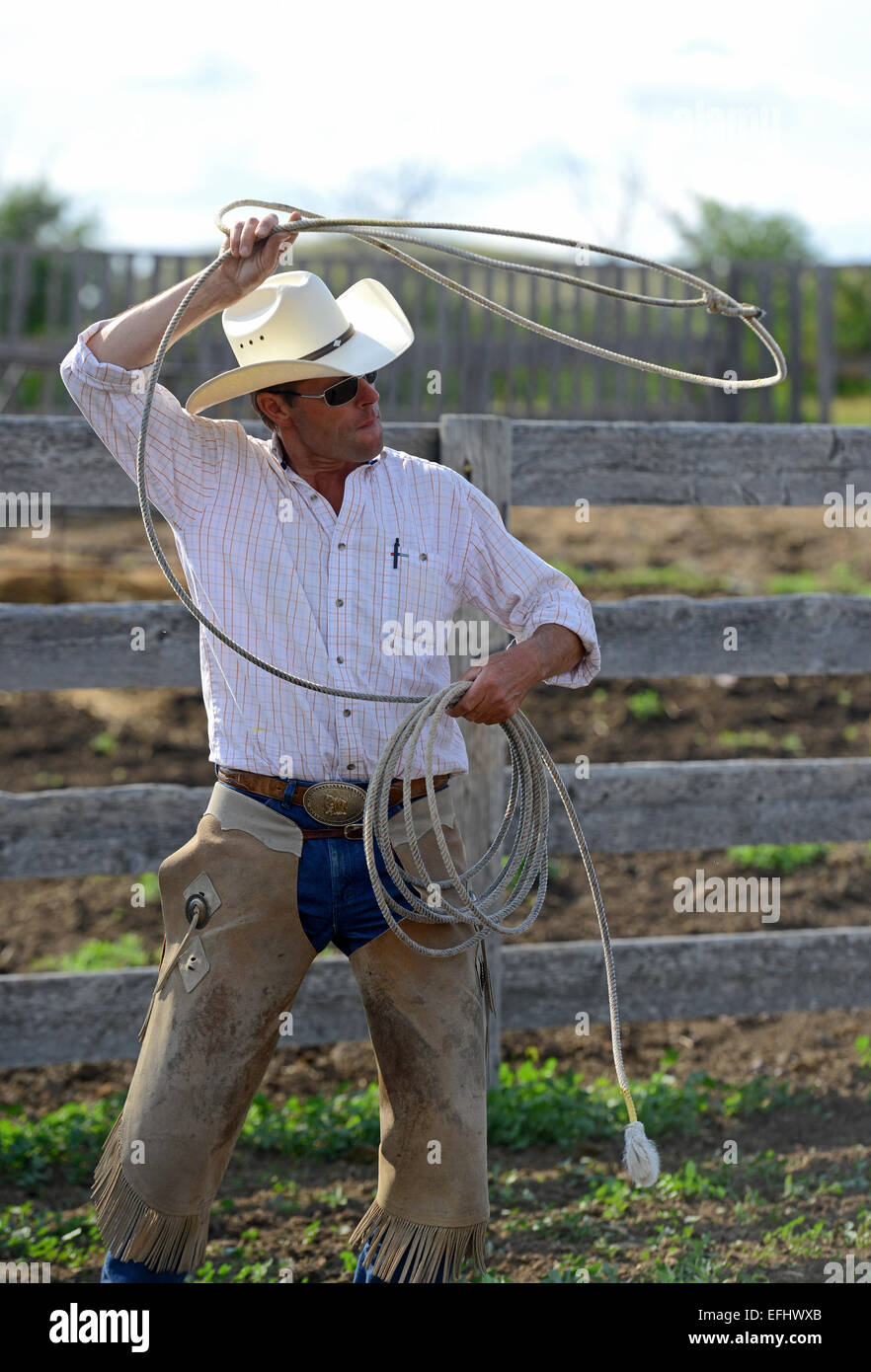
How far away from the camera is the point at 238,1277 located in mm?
3312

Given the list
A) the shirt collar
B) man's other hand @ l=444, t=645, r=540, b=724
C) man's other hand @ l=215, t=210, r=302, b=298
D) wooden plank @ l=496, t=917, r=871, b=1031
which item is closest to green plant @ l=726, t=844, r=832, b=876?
wooden plank @ l=496, t=917, r=871, b=1031

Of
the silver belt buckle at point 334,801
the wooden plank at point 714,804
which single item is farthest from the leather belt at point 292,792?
the wooden plank at point 714,804

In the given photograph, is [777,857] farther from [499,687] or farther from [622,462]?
[499,687]

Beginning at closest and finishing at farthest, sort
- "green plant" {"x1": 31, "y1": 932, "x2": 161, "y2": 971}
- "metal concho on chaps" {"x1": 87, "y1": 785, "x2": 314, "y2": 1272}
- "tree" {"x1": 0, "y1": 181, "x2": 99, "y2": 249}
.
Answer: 1. "metal concho on chaps" {"x1": 87, "y1": 785, "x2": 314, "y2": 1272}
2. "green plant" {"x1": 31, "y1": 932, "x2": 161, "y2": 971}
3. "tree" {"x1": 0, "y1": 181, "x2": 99, "y2": 249}

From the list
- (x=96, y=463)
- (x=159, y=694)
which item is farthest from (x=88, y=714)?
(x=96, y=463)

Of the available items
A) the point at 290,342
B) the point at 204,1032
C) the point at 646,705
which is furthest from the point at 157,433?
the point at 646,705

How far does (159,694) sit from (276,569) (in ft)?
16.3

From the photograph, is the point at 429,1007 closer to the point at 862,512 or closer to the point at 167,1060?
the point at 167,1060

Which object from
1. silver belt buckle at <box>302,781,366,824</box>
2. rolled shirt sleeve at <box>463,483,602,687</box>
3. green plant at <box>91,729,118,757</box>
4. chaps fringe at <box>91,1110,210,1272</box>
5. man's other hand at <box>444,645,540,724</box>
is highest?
rolled shirt sleeve at <box>463,483,602,687</box>

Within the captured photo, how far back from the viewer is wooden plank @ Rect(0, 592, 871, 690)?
3.95m

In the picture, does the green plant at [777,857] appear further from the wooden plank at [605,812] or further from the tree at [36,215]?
the tree at [36,215]

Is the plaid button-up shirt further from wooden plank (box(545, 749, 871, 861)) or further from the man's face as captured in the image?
wooden plank (box(545, 749, 871, 861))

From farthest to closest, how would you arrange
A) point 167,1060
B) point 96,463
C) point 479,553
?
point 96,463 < point 479,553 < point 167,1060

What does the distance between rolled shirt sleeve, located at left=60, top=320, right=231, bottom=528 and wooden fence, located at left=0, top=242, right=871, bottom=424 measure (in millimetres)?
8481
